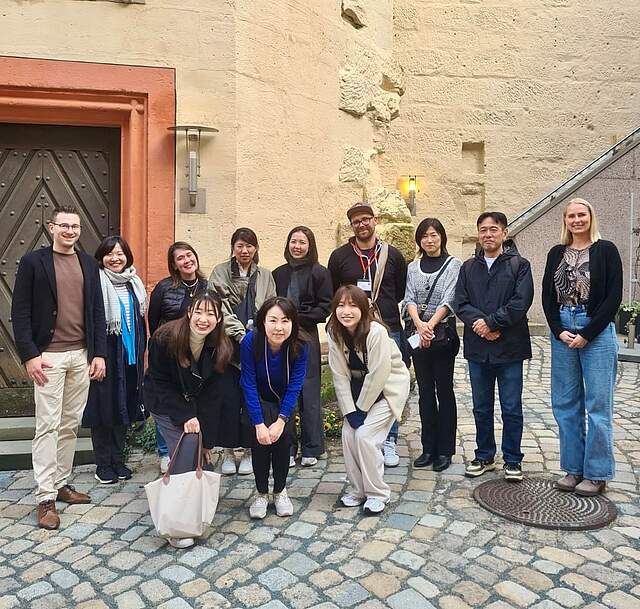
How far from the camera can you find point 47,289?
390 centimetres

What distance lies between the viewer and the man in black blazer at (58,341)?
3.84 metres

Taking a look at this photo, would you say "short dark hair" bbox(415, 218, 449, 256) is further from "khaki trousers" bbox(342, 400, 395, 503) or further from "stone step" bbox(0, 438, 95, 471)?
"stone step" bbox(0, 438, 95, 471)

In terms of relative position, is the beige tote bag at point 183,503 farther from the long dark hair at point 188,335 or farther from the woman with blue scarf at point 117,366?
the woman with blue scarf at point 117,366

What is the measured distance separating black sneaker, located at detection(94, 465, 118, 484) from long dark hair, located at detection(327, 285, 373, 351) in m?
1.80

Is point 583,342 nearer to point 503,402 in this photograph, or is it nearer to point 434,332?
point 503,402

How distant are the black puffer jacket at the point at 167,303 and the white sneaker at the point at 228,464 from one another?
104cm

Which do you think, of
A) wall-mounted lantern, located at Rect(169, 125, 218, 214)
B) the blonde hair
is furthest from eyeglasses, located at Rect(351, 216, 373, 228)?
wall-mounted lantern, located at Rect(169, 125, 218, 214)

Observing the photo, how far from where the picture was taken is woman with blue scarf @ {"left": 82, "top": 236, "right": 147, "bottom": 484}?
4.39m

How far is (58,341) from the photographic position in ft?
13.0

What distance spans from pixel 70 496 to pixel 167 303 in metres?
1.35

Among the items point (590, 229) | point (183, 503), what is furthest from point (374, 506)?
point (590, 229)

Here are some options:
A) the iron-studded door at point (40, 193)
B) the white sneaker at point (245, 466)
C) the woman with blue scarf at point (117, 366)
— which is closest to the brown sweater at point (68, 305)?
the woman with blue scarf at point (117, 366)

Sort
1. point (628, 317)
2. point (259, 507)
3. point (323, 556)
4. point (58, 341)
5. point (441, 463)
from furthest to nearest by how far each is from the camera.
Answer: point (628, 317) < point (441, 463) < point (58, 341) < point (259, 507) < point (323, 556)

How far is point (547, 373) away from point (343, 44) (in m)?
4.34
